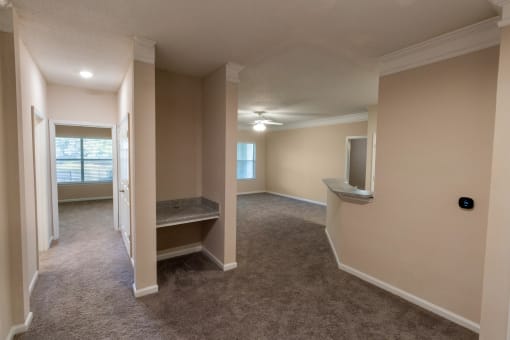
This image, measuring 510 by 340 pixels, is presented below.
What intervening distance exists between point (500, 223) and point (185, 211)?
3036mm

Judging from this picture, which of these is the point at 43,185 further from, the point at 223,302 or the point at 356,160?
the point at 356,160

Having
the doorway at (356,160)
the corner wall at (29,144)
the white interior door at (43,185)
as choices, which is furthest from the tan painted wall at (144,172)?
the doorway at (356,160)

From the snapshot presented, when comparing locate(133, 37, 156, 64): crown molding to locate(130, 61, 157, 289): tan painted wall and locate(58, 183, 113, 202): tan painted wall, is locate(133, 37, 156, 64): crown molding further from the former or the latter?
locate(58, 183, 113, 202): tan painted wall

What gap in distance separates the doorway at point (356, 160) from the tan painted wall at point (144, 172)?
537 cm

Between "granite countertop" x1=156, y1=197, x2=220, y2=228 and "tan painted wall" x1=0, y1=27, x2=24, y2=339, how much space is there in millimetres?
1166

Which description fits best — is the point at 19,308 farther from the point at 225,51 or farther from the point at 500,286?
the point at 500,286

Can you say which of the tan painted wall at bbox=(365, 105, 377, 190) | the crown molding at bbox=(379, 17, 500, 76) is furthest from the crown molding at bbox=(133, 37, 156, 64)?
the tan painted wall at bbox=(365, 105, 377, 190)

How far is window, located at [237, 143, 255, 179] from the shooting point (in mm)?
9102

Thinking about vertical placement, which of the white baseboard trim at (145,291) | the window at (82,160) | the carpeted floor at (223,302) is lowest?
the carpeted floor at (223,302)

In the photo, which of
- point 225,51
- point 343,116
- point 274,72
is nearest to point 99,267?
point 225,51

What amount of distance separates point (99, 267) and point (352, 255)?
3.28 m

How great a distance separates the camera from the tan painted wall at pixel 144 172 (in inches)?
95.0

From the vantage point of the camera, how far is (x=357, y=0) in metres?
1.71

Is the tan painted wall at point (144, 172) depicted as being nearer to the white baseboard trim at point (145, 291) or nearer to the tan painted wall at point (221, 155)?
the white baseboard trim at point (145, 291)
